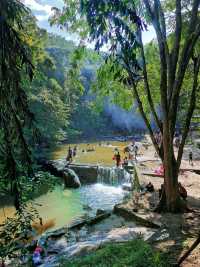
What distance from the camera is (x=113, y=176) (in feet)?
79.7

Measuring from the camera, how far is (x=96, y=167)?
25141mm

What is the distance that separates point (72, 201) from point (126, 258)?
13366 mm

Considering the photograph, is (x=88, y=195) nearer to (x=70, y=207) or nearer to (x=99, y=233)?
(x=70, y=207)

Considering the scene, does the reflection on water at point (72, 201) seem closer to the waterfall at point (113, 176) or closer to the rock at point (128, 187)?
the rock at point (128, 187)

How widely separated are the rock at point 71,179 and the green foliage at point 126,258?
15672mm

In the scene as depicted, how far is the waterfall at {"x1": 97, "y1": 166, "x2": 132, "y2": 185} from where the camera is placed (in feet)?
79.0

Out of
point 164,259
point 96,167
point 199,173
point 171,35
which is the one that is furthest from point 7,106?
point 96,167

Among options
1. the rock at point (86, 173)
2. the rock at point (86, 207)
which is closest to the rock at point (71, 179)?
the rock at point (86, 173)

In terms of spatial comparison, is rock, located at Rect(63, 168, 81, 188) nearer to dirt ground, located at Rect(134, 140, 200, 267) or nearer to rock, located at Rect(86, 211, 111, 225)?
dirt ground, located at Rect(134, 140, 200, 267)

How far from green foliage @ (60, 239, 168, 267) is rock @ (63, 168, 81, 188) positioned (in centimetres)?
1567

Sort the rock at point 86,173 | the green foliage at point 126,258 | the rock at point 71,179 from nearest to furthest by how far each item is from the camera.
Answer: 1. the green foliage at point 126,258
2. the rock at point 71,179
3. the rock at point 86,173

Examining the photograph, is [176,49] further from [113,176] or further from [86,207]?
[113,176]

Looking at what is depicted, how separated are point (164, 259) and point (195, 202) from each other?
740cm

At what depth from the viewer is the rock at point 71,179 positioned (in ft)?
76.0
